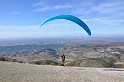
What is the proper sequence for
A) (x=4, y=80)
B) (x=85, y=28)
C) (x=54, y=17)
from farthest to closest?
(x=85, y=28) < (x=54, y=17) < (x=4, y=80)

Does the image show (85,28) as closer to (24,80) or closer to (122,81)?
(122,81)

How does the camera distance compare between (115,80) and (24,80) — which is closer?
(24,80)

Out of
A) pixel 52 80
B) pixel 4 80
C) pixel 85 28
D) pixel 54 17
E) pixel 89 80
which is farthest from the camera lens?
pixel 85 28

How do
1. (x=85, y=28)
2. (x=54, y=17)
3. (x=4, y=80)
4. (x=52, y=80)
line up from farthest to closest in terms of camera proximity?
1. (x=85, y=28)
2. (x=54, y=17)
3. (x=52, y=80)
4. (x=4, y=80)

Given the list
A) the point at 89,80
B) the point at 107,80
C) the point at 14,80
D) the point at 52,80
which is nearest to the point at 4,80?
the point at 14,80

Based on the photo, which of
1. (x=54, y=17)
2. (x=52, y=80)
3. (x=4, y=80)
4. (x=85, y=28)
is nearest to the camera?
(x=4, y=80)

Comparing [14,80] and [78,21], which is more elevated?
[78,21]

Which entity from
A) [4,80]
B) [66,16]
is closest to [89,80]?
[4,80]

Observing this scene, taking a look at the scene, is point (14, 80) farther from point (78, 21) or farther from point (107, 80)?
point (78, 21)

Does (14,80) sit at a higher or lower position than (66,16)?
lower
